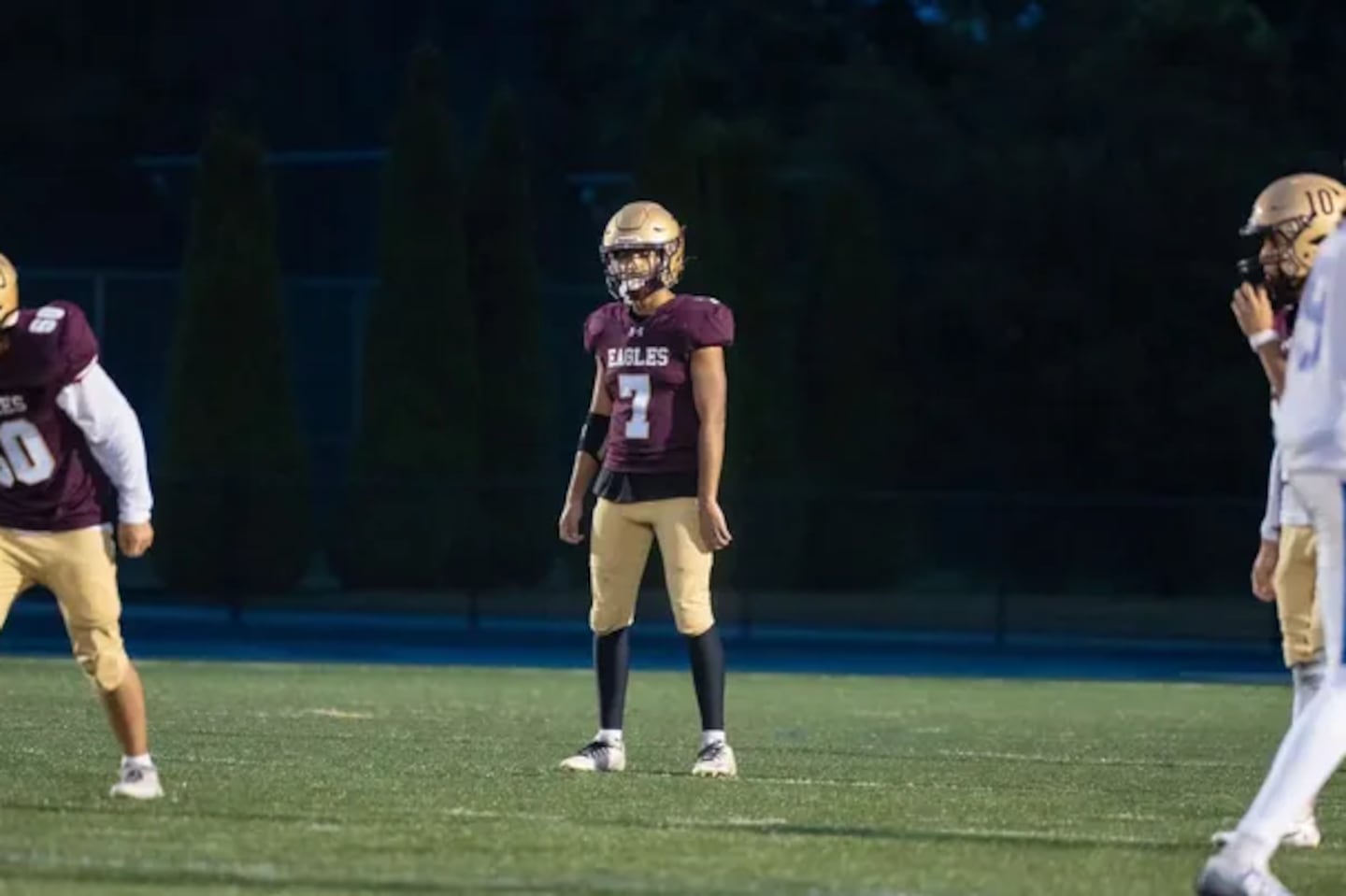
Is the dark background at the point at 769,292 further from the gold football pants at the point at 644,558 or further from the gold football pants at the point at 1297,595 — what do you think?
the gold football pants at the point at 1297,595

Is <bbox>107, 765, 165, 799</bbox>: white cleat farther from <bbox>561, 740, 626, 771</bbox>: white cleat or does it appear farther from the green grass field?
<bbox>561, 740, 626, 771</bbox>: white cleat

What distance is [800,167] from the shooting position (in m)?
33.9

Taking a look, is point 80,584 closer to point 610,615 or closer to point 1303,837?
point 610,615

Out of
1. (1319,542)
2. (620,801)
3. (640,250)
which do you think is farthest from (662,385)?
(1319,542)

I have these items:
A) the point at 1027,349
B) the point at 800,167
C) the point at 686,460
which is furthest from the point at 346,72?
the point at 686,460

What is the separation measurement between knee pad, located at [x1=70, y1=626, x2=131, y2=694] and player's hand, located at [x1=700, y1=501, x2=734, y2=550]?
2352mm

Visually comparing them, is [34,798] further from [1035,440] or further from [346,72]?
[346,72]

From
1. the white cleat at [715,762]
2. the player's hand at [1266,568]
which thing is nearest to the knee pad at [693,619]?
the white cleat at [715,762]

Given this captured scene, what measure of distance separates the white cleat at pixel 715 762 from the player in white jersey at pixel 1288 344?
224 centimetres

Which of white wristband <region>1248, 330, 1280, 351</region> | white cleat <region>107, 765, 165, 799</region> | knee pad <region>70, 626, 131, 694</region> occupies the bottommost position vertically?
white cleat <region>107, 765, 165, 799</region>

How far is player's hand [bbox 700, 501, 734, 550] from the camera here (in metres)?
10.4

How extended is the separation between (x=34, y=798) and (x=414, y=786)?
126 cm

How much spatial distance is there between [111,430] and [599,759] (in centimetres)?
251

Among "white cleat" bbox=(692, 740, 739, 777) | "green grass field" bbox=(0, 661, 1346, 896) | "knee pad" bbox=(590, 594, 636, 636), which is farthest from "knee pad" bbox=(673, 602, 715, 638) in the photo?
"green grass field" bbox=(0, 661, 1346, 896)
